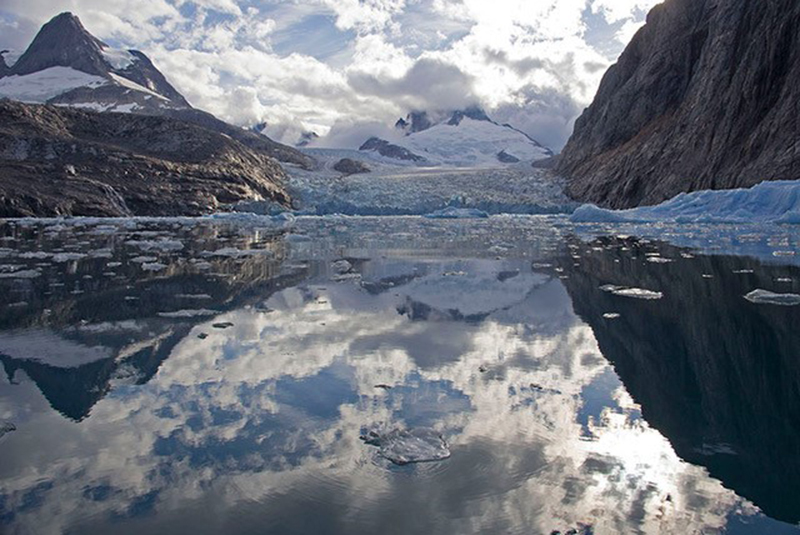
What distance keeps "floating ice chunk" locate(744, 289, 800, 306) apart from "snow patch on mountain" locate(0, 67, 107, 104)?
159 m

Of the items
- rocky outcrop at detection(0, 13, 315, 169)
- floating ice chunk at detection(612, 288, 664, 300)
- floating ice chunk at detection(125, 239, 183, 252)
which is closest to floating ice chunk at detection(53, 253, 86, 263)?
floating ice chunk at detection(125, 239, 183, 252)

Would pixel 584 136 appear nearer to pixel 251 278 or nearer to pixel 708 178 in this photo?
pixel 708 178

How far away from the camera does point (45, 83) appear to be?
151125mm

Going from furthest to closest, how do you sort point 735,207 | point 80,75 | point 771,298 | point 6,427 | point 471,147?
point 471,147, point 80,75, point 735,207, point 771,298, point 6,427

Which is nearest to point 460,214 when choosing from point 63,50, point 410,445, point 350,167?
point 410,445

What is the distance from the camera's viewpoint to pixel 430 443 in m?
3.91

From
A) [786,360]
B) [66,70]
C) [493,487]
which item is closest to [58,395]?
[493,487]

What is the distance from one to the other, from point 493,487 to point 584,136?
223ft

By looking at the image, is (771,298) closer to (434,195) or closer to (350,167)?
(434,195)

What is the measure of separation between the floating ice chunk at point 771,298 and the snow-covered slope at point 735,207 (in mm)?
21676

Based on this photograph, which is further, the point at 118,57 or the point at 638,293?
the point at 118,57

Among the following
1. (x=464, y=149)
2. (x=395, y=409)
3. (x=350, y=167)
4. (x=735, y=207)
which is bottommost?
(x=395, y=409)

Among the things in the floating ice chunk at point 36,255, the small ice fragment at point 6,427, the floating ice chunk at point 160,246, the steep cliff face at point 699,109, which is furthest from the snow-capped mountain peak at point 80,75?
the small ice fragment at point 6,427

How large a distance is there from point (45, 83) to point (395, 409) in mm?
179198
